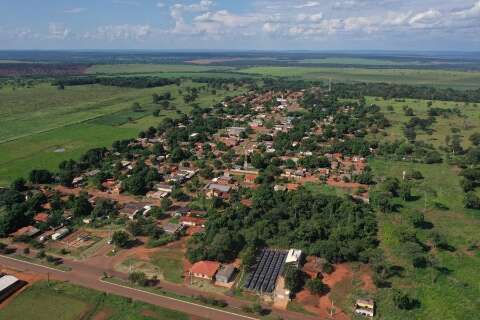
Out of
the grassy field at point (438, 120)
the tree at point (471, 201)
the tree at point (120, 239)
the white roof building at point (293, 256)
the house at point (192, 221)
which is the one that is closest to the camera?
the white roof building at point (293, 256)

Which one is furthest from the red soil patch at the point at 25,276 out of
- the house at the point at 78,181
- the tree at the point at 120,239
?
the house at the point at 78,181

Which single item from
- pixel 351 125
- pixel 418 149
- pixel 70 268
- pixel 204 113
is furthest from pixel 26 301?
pixel 204 113

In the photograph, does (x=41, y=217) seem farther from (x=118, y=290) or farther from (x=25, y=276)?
(x=118, y=290)

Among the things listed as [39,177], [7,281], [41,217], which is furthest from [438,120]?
[7,281]

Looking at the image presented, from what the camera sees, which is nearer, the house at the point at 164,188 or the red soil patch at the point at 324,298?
the red soil patch at the point at 324,298

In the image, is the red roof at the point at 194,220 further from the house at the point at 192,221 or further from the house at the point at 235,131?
the house at the point at 235,131

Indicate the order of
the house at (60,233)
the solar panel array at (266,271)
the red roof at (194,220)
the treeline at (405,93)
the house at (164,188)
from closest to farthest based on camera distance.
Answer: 1. the solar panel array at (266,271)
2. the house at (60,233)
3. the red roof at (194,220)
4. the house at (164,188)
5. the treeline at (405,93)

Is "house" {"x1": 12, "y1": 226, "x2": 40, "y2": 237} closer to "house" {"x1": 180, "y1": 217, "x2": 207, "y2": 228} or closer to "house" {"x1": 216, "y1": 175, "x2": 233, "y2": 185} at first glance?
"house" {"x1": 180, "y1": 217, "x2": 207, "y2": 228}

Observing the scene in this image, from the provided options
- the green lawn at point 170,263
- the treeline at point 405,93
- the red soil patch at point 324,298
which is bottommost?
the red soil patch at point 324,298
